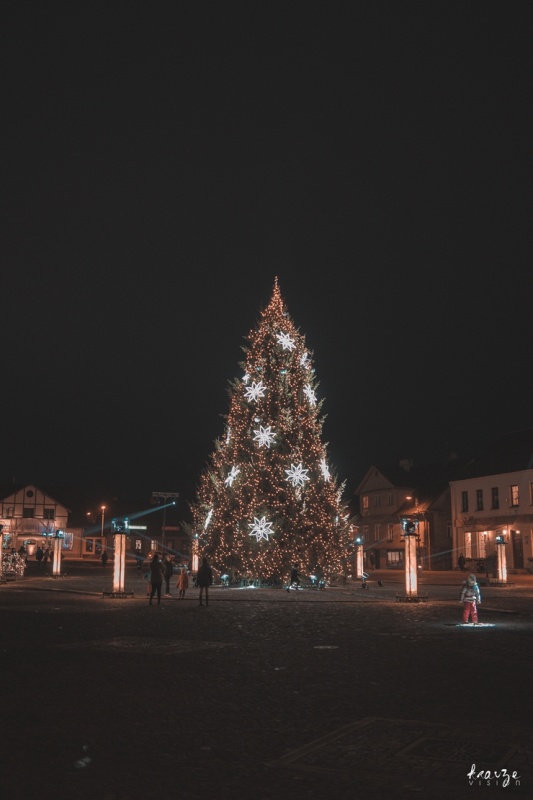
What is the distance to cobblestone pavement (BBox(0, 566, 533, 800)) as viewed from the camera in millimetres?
6062

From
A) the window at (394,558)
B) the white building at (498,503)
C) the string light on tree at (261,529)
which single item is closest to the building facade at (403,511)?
the window at (394,558)

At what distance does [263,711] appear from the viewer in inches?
336

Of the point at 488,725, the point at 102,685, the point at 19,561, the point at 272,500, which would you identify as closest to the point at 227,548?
the point at 272,500

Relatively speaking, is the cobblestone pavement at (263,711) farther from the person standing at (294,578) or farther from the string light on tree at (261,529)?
the string light on tree at (261,529)

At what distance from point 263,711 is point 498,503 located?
5000 cm

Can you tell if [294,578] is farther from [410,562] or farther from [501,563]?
[501,563]

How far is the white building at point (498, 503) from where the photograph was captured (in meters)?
52.8

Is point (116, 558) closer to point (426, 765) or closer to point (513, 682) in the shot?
point (513, 682)

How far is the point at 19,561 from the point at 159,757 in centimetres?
3872

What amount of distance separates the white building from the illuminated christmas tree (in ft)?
68.9

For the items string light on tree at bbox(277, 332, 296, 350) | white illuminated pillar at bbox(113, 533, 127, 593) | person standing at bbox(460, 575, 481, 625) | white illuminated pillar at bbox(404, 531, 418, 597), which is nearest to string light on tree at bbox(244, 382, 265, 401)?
string light on tree at bbox(277, 332, 296, 350)

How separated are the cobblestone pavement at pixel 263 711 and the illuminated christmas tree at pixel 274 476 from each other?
607 inches

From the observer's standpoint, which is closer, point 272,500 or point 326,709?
point 326,709

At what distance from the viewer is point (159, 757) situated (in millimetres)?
6695
